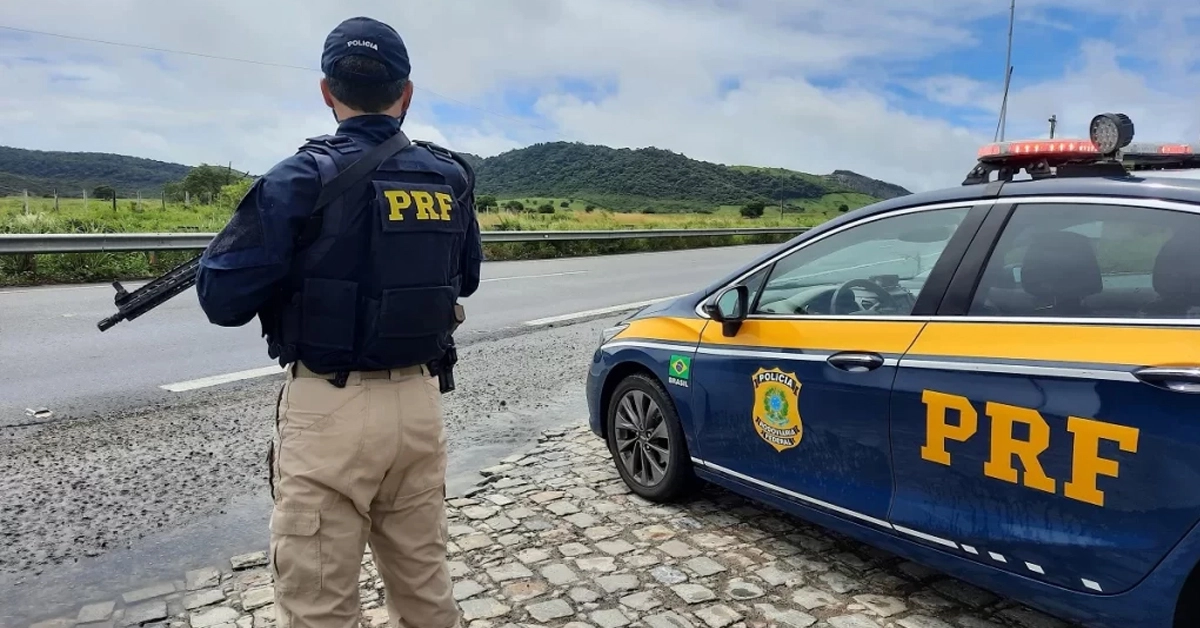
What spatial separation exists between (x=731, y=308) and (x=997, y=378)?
4.32 feet

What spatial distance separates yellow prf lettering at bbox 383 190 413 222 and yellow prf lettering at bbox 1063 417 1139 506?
194cm

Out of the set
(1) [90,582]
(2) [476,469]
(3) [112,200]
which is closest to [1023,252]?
(2) [476,469]

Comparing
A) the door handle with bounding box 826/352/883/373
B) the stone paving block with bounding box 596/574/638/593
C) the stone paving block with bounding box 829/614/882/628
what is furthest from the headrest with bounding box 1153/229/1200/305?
the stone paving block with bounding box 596/574/638/593

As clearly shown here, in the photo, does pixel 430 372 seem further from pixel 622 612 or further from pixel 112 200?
pixel 112 200

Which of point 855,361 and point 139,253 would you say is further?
point 139,253

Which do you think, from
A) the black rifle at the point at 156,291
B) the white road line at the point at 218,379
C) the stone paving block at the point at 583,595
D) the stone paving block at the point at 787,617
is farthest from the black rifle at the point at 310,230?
the white road line at the point at 218,379

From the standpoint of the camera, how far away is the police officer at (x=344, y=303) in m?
2.02

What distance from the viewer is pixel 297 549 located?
6.91 ft

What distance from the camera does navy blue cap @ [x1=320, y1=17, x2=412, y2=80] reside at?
2.11 meters

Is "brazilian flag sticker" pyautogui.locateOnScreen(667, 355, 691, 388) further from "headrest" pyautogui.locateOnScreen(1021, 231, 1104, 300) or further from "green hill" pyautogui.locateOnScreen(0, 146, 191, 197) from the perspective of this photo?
"green hill" pyautogui.locateOnScreen(0, 146, 191, 197)

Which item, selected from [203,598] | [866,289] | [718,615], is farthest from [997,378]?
[203,598]

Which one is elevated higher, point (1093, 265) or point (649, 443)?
point (1093, 265)

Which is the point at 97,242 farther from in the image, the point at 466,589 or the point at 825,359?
the point at 825,359

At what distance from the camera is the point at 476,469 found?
4.78m
